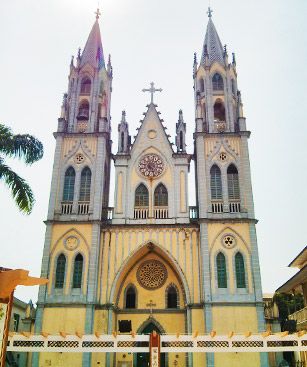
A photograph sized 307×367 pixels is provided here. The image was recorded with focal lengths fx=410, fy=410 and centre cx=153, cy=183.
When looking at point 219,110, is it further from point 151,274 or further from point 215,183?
point 151,274

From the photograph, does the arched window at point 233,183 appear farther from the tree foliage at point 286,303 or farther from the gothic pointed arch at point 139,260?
the tree foliage at point 286,303

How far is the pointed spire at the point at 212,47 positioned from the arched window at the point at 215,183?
29.9 ft

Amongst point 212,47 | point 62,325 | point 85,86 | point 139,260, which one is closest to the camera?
point 62,325

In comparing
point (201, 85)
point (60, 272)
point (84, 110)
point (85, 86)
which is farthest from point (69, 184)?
point (201, 85)

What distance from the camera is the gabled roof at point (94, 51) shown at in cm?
3134

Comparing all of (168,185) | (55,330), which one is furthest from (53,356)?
(168,185)

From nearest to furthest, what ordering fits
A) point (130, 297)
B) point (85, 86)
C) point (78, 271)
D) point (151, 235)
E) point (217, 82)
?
point (78, 271) → point (151, 235) → point (130, 297) → point (217, 82) → point (85, 86)

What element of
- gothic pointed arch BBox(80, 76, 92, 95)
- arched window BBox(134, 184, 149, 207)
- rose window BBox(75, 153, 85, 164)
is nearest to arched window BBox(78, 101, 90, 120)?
gothic pointed arch BBox(80, 76, 92, 95)

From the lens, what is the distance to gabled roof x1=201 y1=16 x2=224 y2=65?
31250 mm

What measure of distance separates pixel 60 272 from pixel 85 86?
46.4 ft

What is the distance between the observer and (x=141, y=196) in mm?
26156

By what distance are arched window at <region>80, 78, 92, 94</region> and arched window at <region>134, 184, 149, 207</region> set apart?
8.87 m

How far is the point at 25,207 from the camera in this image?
1612 centimetres

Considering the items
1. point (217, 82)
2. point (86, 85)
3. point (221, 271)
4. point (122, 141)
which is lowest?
point (221, 271)
